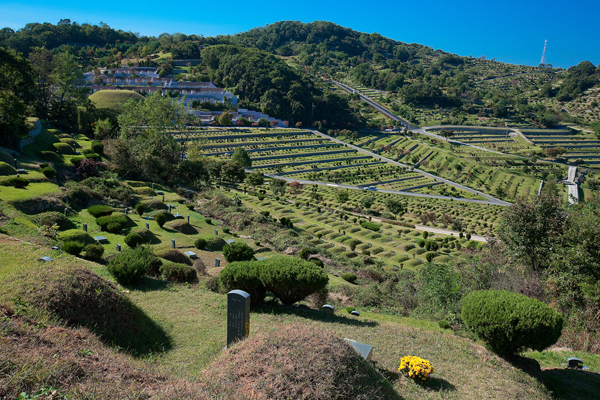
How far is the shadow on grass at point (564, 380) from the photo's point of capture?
8555 millimetres

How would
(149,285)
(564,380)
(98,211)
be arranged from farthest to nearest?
(98,211), (149,285), (564,380)

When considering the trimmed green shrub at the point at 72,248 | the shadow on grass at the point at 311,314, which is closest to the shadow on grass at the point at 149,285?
the shadow on grass at the point at 311,314

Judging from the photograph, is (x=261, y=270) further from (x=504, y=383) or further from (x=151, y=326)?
(x=504, y=383)

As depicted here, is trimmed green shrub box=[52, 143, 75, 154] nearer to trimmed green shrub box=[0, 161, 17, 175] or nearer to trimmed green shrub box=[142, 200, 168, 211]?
trimmed green shrub box=[0, 161, 17, 175]

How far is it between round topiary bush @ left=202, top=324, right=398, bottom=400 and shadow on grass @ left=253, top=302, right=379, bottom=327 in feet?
13.5

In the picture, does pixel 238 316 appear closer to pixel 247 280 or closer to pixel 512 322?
pixel 247 280

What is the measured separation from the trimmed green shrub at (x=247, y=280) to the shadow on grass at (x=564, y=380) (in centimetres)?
719

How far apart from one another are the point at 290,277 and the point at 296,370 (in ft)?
16.9

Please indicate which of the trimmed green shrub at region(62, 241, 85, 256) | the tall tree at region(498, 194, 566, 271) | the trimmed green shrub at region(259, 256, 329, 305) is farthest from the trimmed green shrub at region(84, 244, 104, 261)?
the tall tree at region(498, 194, 566, 271)

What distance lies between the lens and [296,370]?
6199 mm

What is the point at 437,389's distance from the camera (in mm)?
8031

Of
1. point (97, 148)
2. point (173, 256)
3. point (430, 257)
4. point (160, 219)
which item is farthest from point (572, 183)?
point (173, 256)

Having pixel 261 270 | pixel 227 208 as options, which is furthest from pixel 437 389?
pixel 227 208

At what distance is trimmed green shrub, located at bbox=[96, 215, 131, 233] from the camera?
2073cm
